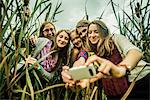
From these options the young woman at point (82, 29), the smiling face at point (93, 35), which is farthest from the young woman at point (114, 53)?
the young woman at point (82, 29)

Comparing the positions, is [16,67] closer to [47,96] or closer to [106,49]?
[47,96]

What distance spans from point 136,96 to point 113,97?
11 centimetres

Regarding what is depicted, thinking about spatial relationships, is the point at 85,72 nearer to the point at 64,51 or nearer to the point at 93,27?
the point at 93,27

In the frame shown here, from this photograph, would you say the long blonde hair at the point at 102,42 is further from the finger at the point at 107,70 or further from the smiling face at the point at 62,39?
the finger at the point at 107,70

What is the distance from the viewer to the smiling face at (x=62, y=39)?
7.95 ft

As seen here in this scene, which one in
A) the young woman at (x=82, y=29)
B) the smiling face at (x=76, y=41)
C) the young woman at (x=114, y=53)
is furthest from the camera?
the smiling face at (x=76, y=41)

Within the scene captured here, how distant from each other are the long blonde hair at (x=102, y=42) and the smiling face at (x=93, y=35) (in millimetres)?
17

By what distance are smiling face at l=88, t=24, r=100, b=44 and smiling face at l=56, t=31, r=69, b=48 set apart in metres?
0.49

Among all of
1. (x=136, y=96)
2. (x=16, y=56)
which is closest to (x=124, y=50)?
(x=136, y=96)

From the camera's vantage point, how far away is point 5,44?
126cm

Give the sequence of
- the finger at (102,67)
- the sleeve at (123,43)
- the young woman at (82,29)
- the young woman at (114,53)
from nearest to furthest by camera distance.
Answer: the finger at (102,67), the young woman at (114,53), the sleeve at (123,43), the young woman at (82,29)

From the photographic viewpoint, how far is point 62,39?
250cm

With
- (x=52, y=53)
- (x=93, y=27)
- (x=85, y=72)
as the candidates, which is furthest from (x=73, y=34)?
(x=85, y=72)

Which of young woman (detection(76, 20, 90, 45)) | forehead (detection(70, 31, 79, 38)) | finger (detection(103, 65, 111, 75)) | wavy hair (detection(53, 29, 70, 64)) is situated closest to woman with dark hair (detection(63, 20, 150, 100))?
wavy hair (detection(53, 29, 70, 64))
